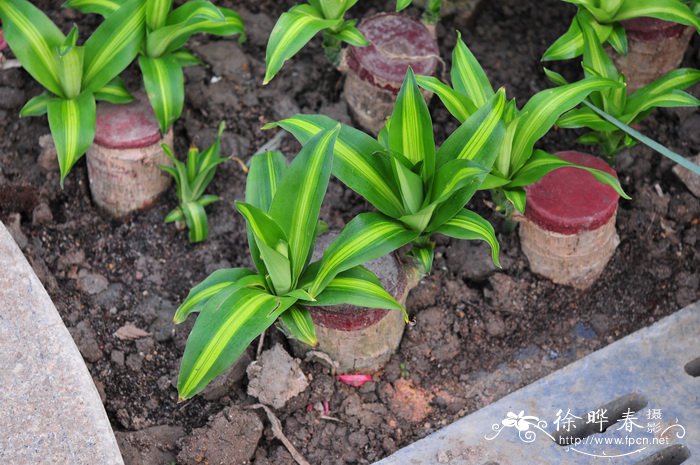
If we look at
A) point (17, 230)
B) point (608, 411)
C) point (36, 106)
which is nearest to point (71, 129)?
point (36, 106)

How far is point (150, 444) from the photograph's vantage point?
2.60 meters

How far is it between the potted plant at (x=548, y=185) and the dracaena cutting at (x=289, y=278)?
43 centimetres

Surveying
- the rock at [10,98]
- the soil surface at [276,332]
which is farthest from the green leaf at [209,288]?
the rock at [10,98]

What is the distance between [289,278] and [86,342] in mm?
782

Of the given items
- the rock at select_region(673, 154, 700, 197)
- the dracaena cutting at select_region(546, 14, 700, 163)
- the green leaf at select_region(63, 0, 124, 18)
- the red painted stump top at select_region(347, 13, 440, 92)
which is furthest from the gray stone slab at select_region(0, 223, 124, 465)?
the rock at select_region(673, 154, 700, 197)

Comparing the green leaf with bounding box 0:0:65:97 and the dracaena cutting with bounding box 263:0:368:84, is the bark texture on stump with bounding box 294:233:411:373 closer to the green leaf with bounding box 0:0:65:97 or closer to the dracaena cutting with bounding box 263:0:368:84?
the dracaena cutting with bounding box 263:0:368:84

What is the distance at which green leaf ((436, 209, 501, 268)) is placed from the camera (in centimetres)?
246

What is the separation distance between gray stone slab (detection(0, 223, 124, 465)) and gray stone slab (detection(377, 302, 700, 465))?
2.59ft

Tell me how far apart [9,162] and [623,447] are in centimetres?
219

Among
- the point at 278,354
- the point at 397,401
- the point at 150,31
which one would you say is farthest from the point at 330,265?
the point at 150,31

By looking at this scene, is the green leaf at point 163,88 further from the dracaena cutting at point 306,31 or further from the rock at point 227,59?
the rock at point 227,59

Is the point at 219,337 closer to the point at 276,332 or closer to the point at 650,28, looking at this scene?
the point at 276,332

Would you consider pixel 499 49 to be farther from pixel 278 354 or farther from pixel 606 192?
pixel 278 354

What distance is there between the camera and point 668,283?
3020 mm
